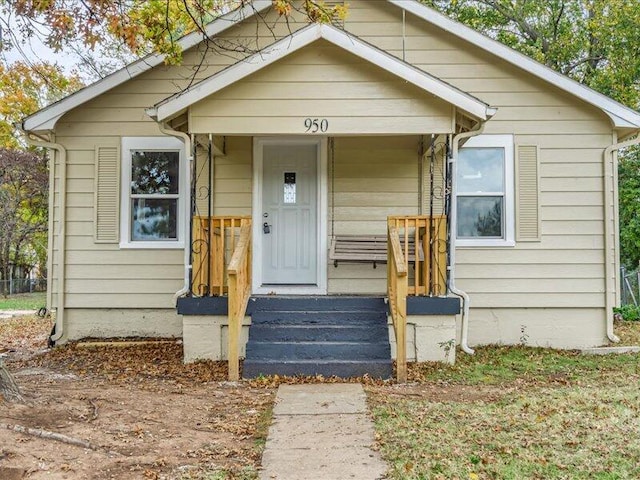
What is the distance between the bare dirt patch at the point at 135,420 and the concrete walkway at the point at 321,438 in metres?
0.15

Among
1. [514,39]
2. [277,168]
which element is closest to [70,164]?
[277,168]

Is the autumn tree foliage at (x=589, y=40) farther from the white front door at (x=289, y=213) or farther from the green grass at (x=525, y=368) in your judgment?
the white front door at (x=289, y=213)

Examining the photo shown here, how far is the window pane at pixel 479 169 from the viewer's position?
8.27 meters

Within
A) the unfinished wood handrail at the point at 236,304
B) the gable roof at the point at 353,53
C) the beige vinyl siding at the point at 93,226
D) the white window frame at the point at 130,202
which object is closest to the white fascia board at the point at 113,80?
the beige vinyl siding at the point at 93,226

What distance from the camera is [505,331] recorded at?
26.9 ft

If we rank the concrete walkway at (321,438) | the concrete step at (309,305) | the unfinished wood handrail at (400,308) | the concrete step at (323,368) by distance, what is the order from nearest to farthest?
the concrete walkway at (321,438)
the unfinished wood handrail at (400,308)
the concrete step at (323,368)
the concrete step at (309,305)

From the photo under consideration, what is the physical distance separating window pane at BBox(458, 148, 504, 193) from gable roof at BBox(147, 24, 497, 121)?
191cm

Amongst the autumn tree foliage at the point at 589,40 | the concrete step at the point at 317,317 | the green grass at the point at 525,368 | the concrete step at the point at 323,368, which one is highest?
the autumn tree foliage at the point at 589,40

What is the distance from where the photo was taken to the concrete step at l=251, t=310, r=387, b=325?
6.79 meters

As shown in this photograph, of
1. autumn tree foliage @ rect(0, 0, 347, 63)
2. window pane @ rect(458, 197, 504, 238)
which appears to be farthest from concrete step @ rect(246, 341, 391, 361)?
autumn tree foliage @ rect(0, 0, 347, 63)

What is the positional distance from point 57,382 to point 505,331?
5.98m

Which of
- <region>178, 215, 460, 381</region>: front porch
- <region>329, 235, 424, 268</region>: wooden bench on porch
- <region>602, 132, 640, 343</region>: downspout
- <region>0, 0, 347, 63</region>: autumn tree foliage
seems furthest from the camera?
<region>602, 132, 640, 343</region>: downspout

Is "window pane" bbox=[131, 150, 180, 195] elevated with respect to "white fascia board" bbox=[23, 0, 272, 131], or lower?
lower

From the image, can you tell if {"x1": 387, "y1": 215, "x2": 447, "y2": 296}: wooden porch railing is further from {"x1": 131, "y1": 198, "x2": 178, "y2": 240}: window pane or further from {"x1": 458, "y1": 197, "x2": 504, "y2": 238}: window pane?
{"x1": 131, "y1": 198, "x2": 178, "y2": 240}: window pane
